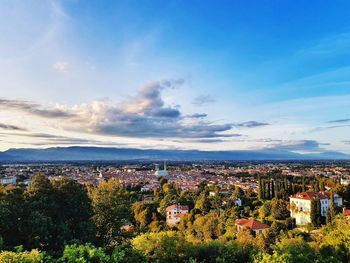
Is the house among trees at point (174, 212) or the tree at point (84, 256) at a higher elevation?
the tree at point (84, 256)

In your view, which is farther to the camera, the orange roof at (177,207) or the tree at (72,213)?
the orange roof at (177,207)

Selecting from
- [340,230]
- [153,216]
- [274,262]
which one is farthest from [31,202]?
[153,216]

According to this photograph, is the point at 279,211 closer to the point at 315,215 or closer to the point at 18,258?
the point at 315,215

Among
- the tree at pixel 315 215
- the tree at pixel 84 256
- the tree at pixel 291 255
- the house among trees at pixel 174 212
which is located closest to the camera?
the tree at pixel 84 256

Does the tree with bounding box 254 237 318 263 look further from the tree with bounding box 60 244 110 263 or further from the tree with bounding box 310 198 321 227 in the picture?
the tree with bounding box 310 198 321 227

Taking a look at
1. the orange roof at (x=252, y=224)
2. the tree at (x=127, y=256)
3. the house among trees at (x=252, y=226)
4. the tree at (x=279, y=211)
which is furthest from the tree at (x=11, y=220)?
the tree at (x=279, y=211)

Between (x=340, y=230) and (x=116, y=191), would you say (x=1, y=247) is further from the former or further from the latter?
(x=340, y=230)

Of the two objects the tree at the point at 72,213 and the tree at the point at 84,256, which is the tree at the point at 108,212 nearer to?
the tree at the point at 72,213
